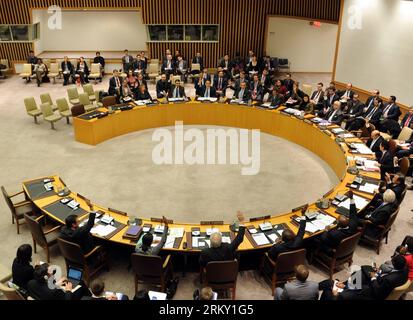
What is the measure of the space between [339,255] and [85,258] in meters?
4.07

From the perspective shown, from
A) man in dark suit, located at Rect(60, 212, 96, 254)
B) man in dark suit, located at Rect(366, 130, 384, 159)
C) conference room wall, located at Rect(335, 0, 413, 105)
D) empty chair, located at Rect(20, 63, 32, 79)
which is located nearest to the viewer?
man in dark suit, located at Rect(60, 212, 96, 254)

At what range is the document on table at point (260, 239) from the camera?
6.37 metres

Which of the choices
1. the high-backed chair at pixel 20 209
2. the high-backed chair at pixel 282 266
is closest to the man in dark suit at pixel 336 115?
the high-backed chair at pixel 282 266

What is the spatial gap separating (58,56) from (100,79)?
3.36 meters

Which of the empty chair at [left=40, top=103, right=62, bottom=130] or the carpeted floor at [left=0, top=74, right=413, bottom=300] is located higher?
the empty chair at [left=40, top=103, right=62, bottom=130]

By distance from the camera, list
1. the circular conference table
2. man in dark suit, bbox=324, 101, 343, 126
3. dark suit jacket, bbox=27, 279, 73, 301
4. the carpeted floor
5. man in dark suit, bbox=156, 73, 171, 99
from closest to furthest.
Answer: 1. dark suit jacket, bbox=27, 279, 73, 301
2. the circular conference table
3. the carpeted floor
4. man in dark suit, bbox=324, 101, 343, 126
5. man in dark suit, bbox=156, 73, 171, 99

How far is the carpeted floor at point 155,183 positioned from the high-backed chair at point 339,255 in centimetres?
23

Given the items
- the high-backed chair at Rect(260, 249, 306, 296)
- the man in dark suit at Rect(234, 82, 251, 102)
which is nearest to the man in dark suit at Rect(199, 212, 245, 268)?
the high-backed chair at Rect(260, 249, 306, 296)

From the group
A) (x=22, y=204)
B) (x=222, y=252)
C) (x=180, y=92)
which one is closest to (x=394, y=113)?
(x=180, y=92)

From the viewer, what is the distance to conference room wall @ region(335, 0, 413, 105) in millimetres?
12055

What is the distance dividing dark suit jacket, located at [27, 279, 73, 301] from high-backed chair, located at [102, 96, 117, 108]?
797cm

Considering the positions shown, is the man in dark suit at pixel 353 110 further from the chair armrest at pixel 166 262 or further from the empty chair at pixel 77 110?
the empty chair at pixel 77 110

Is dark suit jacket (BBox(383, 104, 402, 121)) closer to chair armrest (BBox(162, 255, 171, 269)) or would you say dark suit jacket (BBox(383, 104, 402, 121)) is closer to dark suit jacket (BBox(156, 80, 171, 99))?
dark suit jacket (BBox(156, 80, 171, 99))

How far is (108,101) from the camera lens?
1248cm
